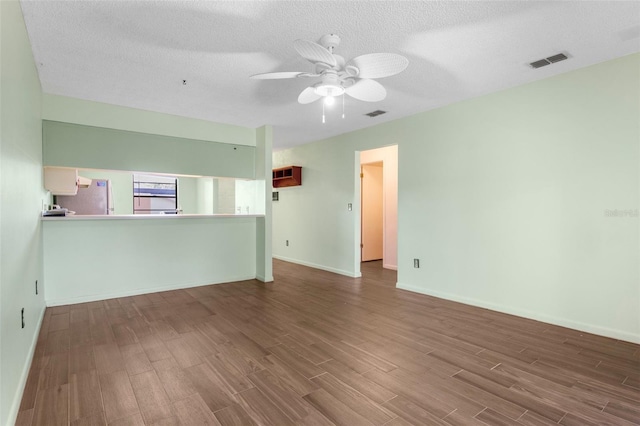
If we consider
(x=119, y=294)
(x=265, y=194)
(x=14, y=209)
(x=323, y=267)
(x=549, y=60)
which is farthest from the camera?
(x=323, y=267)

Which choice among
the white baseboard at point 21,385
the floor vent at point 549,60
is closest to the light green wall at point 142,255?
the white baseboard at point 21,385

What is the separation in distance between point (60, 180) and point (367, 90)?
3818mm

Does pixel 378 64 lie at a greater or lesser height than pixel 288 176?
greater

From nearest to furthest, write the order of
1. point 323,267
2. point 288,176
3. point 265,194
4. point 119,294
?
point 119,294, point 265,194, point 323,267, point 288,176

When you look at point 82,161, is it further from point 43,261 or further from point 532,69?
point 532,69

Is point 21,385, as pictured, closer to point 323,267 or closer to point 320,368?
point 320,368

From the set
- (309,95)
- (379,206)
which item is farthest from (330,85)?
(379,206)

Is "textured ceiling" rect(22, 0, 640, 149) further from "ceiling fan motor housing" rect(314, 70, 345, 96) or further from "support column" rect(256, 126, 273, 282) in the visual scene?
"support column" rect(256, 126, 273, 282)

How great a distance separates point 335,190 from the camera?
19.4ft

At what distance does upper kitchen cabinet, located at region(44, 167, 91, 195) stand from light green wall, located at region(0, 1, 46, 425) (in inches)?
55.3

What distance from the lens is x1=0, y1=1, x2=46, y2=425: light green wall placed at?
64.1 inches

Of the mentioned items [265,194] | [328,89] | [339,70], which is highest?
[339,70]

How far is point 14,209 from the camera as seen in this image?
1933 millimetres

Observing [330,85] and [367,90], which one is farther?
[367,90]
